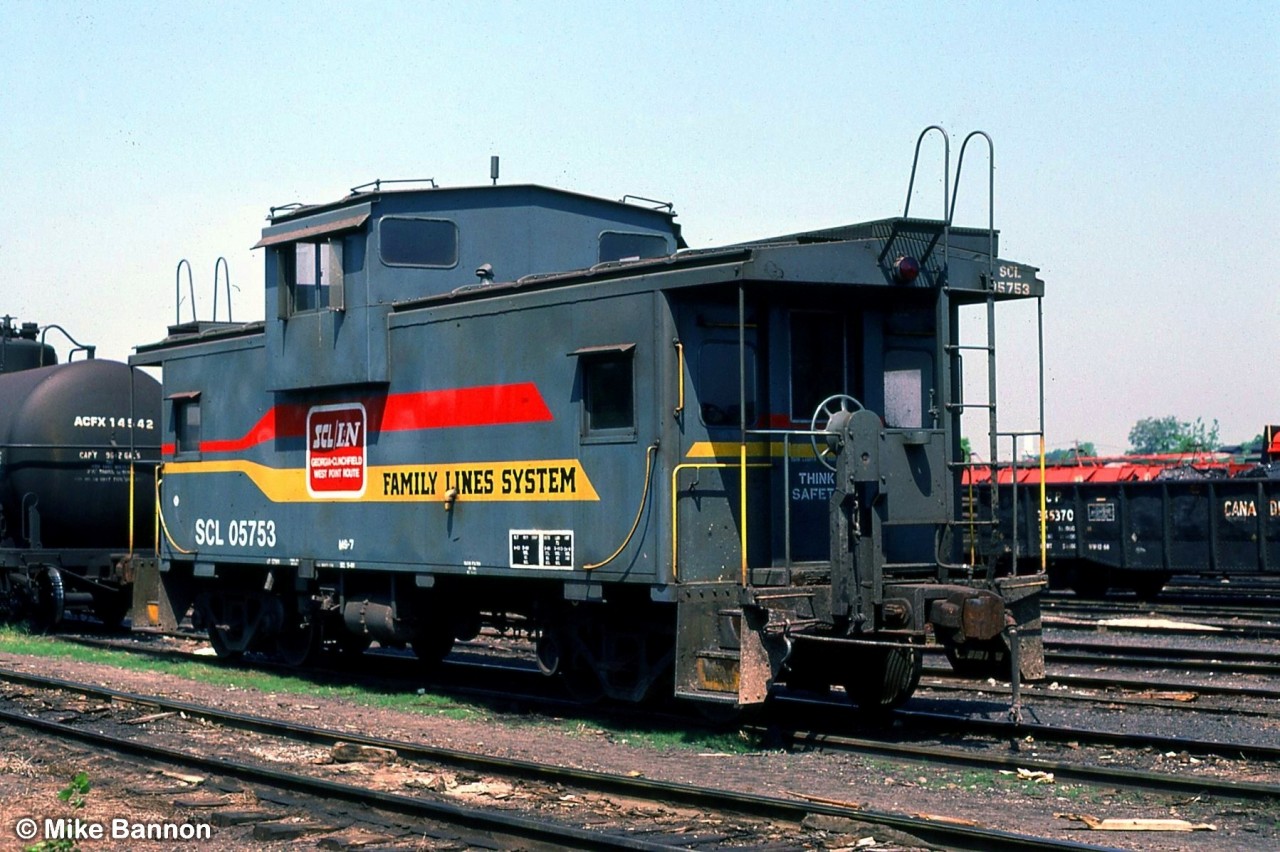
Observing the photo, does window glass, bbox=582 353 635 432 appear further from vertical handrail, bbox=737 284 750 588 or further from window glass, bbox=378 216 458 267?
window glass, bbox=378 216 458 267

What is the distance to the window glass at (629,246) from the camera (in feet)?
49.1

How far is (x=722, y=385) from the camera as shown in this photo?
11.5 meters

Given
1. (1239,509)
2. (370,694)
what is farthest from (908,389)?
(1239,509)

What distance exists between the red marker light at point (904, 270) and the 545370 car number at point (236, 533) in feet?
24.7

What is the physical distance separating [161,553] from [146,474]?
10.1ft

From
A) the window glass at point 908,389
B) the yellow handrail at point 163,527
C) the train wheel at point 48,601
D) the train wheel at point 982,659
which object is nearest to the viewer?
the train wheel at point 982,659

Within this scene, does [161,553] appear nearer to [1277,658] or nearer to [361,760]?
[361,760]

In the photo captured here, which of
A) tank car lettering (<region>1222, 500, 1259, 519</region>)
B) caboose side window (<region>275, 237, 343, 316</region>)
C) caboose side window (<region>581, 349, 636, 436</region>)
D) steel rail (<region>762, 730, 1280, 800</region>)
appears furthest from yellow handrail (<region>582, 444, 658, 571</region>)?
tank car lettering (<region>1222, 500, 1259, 519</region>)

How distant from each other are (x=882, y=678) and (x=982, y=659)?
0.83 m

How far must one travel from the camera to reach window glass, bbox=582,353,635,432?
11703 millimetres

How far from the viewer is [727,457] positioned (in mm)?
11438

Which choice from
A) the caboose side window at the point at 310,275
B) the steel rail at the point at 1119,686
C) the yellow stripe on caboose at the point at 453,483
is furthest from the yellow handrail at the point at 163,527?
the steel rail at the point at 1119,686

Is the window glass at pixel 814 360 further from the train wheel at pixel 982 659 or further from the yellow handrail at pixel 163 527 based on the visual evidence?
the yellow handrail at pixel 163 527

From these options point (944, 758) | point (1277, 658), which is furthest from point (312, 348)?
point (1277, 658)
